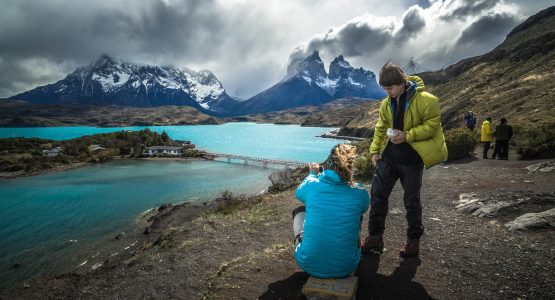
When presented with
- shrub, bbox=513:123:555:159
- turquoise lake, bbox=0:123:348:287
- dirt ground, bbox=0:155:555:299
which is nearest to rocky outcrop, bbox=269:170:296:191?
dirt ground, bbox=0:155:555:299

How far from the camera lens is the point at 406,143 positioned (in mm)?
4895

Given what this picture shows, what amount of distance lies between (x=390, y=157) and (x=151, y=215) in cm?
2271

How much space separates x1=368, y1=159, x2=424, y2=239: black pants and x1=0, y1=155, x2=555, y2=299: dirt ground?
25.0 inches

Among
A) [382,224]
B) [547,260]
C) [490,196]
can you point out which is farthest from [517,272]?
[490,196]

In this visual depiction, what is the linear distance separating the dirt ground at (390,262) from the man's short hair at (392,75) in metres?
3.04

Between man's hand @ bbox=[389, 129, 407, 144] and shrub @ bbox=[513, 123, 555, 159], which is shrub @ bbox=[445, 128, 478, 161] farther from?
man's hand @ bbox=[389, 129, 407, 144]

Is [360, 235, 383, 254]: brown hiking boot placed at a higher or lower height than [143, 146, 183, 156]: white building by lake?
higher

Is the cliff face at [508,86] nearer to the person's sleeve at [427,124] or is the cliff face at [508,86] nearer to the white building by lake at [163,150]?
the person's sleeve at [427,124]

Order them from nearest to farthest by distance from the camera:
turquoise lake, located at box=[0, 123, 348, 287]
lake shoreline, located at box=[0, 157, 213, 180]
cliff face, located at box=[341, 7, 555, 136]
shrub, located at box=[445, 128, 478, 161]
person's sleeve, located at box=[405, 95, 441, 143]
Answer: person's sleeve, located at box=[405, 95, 441, 143] < turquoise lake, located at box=[0, 123, 348, 287] < shrub, located at box=[445, 128, 478, 161] < cliff face, located at box=[341, 7, 555, 136] < lake shoreline, located at box=[0, 157, 213, 180]

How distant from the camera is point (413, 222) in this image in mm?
5242

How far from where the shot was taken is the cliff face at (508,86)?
40562 mm

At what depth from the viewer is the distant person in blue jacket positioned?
402cm

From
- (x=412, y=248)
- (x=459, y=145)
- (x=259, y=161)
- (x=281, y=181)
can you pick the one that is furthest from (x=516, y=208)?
(x=259, y=161)

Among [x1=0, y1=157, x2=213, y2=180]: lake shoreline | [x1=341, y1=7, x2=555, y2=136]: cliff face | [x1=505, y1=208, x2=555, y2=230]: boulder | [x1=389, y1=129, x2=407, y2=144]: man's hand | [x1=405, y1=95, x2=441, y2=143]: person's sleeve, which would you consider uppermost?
[x1=341, y1=7, x2=555, y2=136]: cliff face
